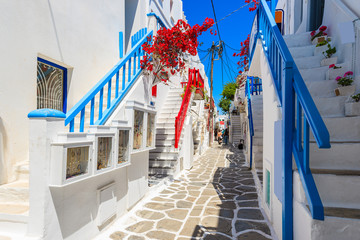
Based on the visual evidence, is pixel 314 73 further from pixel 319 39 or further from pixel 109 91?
pixel 109 91

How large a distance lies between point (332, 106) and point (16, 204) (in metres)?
4.43

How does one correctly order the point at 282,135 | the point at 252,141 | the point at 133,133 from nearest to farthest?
the point at 282,135
the point at 133,133
the point at 252,141

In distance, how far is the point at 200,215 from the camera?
391 centimetres

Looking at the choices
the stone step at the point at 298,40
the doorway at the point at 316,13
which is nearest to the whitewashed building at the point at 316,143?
the stone step at the point at 298,40

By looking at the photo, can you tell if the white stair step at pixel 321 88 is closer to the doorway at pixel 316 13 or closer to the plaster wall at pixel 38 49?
the doorway at pixel 316 13

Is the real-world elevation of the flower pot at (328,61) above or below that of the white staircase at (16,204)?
above

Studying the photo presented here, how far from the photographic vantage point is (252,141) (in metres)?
7.57

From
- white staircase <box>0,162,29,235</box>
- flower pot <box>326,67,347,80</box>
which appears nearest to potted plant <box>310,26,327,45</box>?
flower pot <box>326,67,347,80</box>

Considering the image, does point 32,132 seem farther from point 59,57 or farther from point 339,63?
point 339,63

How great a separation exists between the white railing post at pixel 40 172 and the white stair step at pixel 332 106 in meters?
3.48

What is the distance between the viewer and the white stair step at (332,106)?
9.66 ft

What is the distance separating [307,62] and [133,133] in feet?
11.7

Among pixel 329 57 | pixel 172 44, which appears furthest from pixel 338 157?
pixel 172 44

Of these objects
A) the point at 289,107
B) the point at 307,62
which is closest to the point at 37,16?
the point at 289,107
